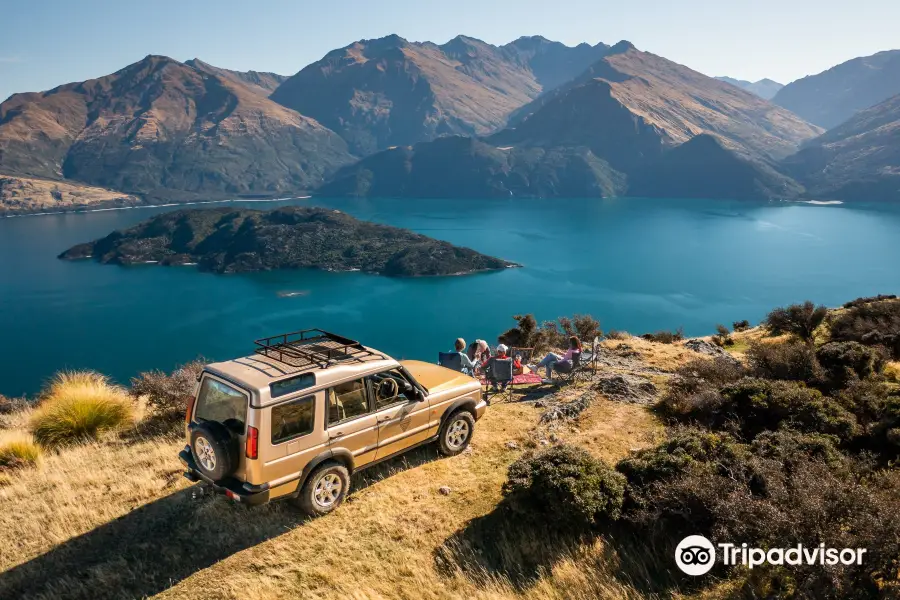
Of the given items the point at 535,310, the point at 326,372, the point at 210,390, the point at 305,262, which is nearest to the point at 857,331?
the point at 326,372

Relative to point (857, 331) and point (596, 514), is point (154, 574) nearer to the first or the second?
point (596, 514)

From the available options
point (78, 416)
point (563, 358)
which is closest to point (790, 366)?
point (563, 358)

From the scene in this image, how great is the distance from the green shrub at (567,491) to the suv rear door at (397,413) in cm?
193

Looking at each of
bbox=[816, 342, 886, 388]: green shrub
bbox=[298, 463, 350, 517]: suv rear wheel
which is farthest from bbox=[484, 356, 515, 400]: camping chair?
bbox=[816, 342, 886, 388]: green shrub

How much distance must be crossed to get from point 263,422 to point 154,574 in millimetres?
2502

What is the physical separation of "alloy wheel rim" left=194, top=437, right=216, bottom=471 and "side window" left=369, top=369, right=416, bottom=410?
2.41 meters

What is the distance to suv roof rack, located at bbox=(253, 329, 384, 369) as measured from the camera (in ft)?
25.2

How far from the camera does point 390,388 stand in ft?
27.4

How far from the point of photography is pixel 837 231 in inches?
6280

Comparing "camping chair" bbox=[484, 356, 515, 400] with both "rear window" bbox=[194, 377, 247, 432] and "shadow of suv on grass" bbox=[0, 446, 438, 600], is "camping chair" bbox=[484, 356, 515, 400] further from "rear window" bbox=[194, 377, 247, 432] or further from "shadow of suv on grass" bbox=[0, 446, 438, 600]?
"rear window" bbox=[194, 377, 247, 432]

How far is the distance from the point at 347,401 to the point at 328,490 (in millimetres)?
1390

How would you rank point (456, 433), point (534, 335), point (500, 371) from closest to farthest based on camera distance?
point (456, 433)
point (500, 371)
point (534, 335)

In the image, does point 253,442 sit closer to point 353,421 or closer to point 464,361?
point 353,421

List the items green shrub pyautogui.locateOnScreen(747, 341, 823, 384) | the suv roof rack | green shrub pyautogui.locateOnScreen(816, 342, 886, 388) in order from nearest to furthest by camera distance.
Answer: the suv roof rack
green shrub pyautogui.locateOnScreen(816, 342, 886, 388)
green shrub pyautogui.locateOnScreen(747, 341, 823, 384)
